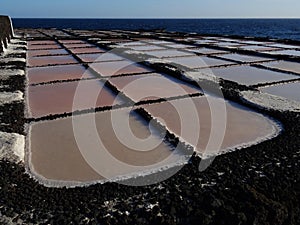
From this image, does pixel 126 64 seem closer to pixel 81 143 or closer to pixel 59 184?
pixel 81 143

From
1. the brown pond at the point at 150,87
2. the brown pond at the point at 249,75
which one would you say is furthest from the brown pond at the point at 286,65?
the brown pond at the point at 150,87

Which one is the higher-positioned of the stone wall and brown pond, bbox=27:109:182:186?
the stone wall

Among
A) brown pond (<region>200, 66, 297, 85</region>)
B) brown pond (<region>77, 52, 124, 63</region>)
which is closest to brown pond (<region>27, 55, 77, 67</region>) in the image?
brown pond (<region>77, 52, 124, 63</region>)

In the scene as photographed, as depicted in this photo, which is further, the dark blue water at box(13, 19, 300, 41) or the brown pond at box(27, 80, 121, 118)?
the dark blue water at box(13, 19, 300, 41)

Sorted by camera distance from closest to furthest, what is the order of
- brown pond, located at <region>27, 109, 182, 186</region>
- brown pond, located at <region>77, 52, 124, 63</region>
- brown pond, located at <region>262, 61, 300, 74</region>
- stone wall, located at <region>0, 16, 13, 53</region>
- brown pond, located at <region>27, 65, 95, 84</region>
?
brown pond, located at <region>27, 109, 182, 186</region>
brown pond, located at <region>27, 65, 95, 84</region>
brown pond, located at <region>262, 61, 300, 74</region>
brown pond, located at <region>77, 52, 124, 63</region>
stone wall, located at <region>0, 16, 13, 53</region>

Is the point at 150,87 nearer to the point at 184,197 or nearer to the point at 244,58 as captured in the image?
the point at 184,197

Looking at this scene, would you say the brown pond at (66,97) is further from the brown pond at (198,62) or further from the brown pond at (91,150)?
the brown pond at (198,62)

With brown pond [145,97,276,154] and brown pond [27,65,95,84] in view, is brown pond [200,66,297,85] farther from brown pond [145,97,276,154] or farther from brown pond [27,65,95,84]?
brown pond [27,65,95,84]
